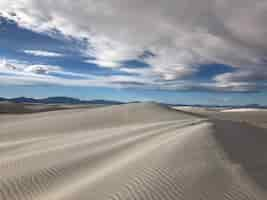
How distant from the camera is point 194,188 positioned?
212 inches

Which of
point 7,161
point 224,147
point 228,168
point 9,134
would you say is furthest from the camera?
point 9,134

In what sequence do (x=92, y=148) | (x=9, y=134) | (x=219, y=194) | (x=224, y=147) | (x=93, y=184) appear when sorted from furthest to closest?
1. (x=9, y=134)
2. (x=92, y=148)
3. (x=224, y=147)
4. (x=93, y=184)
5. (x=219, y=194)

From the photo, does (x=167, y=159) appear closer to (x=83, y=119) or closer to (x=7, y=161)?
(x=7, y=161)

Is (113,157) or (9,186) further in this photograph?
(113,157)

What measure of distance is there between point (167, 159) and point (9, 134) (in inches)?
561

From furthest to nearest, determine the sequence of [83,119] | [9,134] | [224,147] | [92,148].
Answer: [83,119] < [9,134] < [92,148] < [224,147]

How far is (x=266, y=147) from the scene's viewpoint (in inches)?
405

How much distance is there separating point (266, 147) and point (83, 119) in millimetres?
17765

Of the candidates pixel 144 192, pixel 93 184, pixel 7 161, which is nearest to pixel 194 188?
pixel 144 192

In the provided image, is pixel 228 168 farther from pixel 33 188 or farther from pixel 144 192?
pixel 33 188

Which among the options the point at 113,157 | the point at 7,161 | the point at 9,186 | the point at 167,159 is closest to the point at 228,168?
the point at 167,159

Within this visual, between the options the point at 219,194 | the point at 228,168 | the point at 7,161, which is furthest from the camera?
the point at 7,161

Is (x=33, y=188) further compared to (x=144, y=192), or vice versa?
(x=33, y=188)

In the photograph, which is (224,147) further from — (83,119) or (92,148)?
(83,119)
